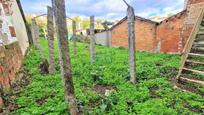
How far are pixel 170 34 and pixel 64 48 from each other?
1198 centimetres

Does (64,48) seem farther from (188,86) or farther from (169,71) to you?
(169,71)

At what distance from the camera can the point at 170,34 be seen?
14.9 meters

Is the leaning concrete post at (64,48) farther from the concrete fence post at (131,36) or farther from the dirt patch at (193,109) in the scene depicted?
the concrete fence post at (131,36)

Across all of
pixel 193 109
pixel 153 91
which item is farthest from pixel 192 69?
pixel 193 109

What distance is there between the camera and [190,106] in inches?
196

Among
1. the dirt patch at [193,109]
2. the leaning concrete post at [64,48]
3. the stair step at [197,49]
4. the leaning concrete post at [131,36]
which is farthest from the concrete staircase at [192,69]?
the leaning concrete post at [64,48]

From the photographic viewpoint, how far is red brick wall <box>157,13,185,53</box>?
46.4 ft

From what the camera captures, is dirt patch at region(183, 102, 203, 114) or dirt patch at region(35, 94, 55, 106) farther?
dirt patch at region(35, 94, 55, 106)

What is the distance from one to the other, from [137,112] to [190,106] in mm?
1300

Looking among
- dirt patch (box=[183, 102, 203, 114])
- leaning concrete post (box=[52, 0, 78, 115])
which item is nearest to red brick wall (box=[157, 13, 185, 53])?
dirt patch (box=[183, 102, 203, 114])

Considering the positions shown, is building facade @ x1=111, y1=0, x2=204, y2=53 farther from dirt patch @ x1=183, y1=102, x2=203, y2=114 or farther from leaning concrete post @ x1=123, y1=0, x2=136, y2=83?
dirt patch @ x1=183, y1=102, x2=203, y2=114

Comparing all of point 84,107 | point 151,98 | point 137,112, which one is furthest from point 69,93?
point 151,98

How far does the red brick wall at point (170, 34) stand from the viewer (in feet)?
46.4

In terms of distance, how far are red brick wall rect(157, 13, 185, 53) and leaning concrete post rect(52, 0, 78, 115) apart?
11.0m
